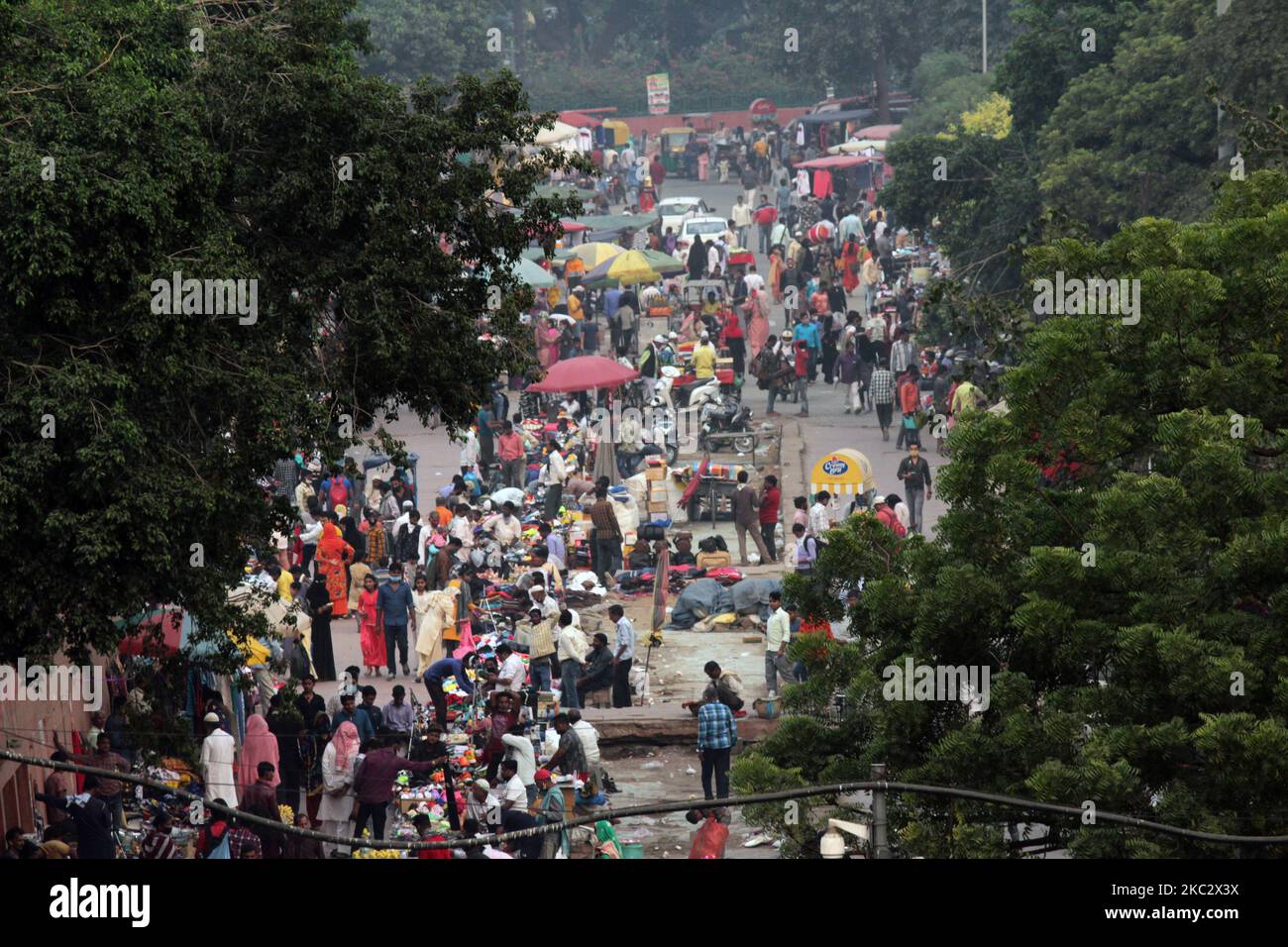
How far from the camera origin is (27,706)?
12.7 m

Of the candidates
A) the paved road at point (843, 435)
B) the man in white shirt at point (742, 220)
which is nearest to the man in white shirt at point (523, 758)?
the paved road at point (843, 435)

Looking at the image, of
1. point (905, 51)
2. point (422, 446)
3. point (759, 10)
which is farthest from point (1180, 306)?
point (759, 10)

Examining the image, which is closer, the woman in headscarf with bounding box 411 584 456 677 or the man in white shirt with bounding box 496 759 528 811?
the man in white shirt with bounding box 496 759 528 811

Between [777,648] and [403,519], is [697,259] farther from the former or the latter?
[777,648]

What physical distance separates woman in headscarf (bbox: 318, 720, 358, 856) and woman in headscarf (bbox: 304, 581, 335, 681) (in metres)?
3.86

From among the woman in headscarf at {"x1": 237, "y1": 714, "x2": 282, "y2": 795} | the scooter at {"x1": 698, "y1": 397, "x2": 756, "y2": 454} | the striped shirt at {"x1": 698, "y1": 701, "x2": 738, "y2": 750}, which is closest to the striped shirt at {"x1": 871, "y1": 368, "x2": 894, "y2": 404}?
the scooter at {"x1": 698, "y1": 397, "x2": 756, "y2": 454}

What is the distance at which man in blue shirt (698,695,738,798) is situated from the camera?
46.5ft

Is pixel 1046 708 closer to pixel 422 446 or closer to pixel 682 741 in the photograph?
pixel 682 741

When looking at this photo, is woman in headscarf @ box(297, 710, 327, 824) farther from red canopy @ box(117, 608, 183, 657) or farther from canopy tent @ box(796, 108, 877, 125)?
canopy tent @ box(796, 108, 877, 125)

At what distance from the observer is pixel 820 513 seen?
794 inches

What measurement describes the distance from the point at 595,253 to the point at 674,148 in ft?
77.7

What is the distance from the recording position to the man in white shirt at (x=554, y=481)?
72.5 ft

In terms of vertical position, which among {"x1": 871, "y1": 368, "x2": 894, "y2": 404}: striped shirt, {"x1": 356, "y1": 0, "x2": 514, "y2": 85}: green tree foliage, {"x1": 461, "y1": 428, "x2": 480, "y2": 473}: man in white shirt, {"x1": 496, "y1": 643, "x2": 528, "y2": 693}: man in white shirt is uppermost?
{"x1": 356, "y1": 0, "x2": 514, "y2": 85}: green tree foliage
